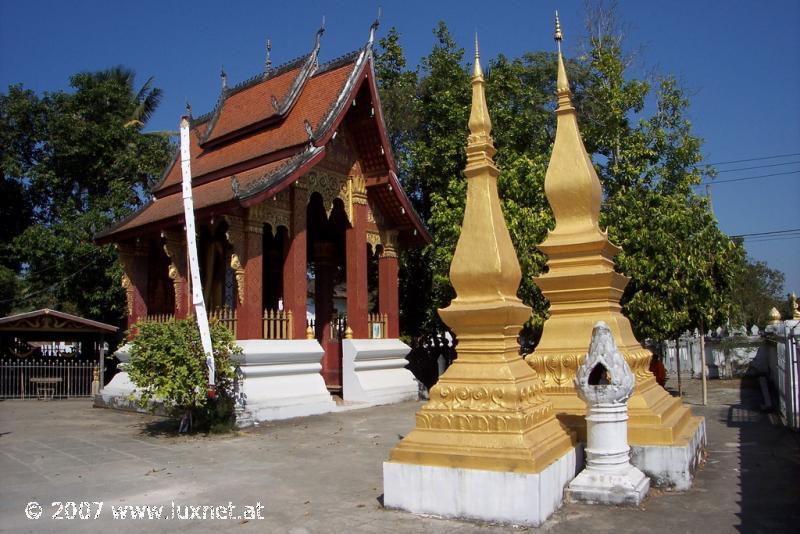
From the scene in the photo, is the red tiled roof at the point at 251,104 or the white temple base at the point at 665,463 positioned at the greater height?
the red tiled roof at the point at 251,104

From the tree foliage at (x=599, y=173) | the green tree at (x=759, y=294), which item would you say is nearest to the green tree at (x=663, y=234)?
the tree foliage at (x=599, y=173)

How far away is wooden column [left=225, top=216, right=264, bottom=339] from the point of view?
1154 centimetres

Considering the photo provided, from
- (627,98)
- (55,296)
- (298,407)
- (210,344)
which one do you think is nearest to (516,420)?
(210,344)

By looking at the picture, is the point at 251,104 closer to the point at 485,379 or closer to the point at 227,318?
the point at 227,318

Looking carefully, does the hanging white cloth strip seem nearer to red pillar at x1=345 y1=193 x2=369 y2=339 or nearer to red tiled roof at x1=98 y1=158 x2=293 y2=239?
red tiled roof at x1=98 y1=158 x2=293 y2=239

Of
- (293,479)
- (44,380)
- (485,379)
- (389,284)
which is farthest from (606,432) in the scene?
(44,380)

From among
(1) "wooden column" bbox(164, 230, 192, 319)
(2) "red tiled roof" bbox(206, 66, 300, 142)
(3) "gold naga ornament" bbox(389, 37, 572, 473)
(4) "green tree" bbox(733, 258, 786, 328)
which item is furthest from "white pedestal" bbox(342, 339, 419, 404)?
(4) "green tree" bbox(733, 258, 786, 328)

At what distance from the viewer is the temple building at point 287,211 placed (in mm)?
11906

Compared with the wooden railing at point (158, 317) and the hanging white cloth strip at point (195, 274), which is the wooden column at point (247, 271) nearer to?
the hanging white cloth strip at point (195, 274)

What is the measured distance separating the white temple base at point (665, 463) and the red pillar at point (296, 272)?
24.7ft

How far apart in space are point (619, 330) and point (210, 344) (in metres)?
5.75

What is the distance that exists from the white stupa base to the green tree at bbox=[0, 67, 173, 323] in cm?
1745

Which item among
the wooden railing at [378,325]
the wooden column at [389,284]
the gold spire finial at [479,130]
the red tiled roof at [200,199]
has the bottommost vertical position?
the wooden railing at [378,325]

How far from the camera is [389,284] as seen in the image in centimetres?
1505
